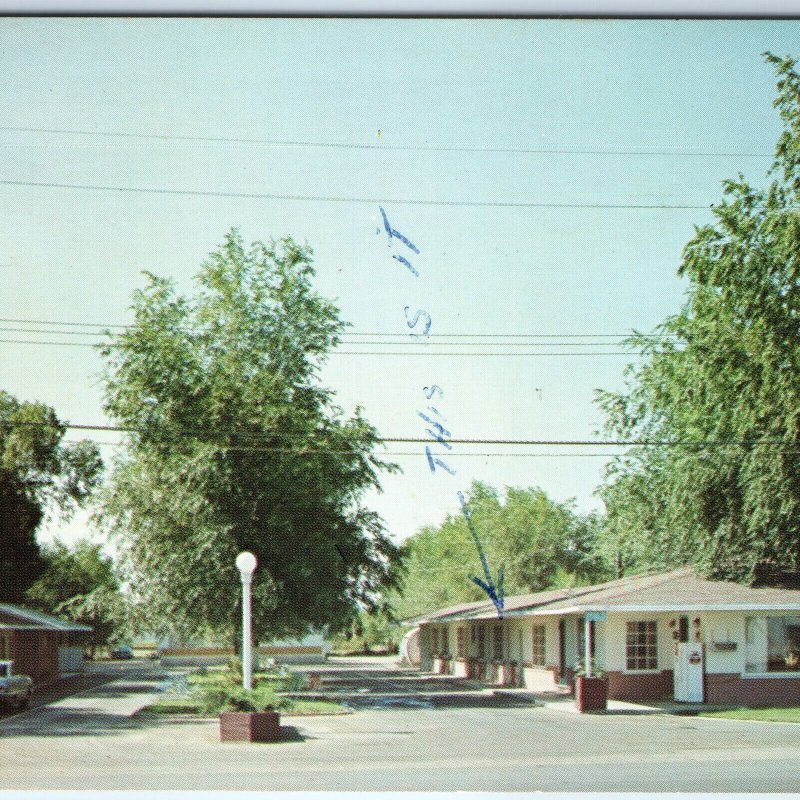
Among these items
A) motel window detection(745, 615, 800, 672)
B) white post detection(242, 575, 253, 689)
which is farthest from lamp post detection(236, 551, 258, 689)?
motel window detection(745, 615, 800, 672)

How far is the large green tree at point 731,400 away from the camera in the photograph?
13.2 m

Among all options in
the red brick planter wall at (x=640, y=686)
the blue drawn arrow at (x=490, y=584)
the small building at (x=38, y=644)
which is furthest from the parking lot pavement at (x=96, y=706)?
the red brick planter wall at (x=640, y=686)

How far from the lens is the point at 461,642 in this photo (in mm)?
19297

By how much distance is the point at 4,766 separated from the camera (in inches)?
392

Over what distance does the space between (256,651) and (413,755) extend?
2790mm

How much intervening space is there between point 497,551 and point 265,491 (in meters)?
3.01

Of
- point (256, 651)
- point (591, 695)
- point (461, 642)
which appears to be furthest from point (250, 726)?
point (461, 642)

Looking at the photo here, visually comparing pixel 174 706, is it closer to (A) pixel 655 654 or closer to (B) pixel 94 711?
(B) pixel 94 711

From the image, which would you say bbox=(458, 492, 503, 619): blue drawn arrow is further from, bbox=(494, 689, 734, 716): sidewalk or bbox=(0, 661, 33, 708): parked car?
bbox=(0, 661, 33, 708): parked car

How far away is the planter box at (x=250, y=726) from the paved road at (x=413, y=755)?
16 cm

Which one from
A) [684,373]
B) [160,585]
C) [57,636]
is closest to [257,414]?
[160,585]

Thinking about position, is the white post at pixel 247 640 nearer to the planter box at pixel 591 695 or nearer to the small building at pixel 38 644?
the planter box at pixel 591 695

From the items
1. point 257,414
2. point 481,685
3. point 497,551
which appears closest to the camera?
point 257,414

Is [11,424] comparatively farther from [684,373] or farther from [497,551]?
[684,373]
